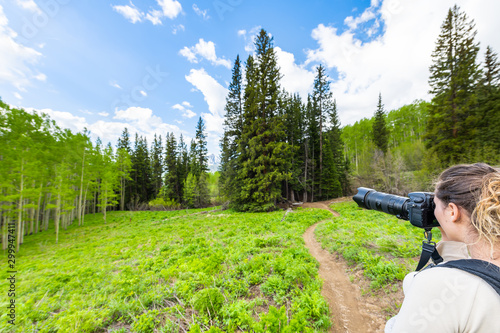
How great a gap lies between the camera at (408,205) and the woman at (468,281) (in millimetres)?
531

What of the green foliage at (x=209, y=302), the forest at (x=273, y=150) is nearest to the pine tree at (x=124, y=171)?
the forest at (x=273, y=150)

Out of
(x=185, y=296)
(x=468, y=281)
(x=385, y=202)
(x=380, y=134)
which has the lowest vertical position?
(x=185, y=296)

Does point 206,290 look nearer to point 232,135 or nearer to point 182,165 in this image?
point 232,135

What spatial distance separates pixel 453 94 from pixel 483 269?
758 inches

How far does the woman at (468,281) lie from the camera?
68cm

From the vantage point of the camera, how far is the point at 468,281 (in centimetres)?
71

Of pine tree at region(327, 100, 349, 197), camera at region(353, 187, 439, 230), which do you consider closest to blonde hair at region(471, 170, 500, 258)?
camera at region(353, 187, 439, 230)

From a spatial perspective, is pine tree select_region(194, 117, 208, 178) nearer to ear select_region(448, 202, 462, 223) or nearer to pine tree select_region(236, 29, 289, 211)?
pine tree select_region(236, 29, 289, 211)

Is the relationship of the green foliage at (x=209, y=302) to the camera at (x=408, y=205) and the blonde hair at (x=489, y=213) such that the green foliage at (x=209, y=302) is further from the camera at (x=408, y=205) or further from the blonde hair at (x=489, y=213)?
the blonde hair at (x=489, y=213)

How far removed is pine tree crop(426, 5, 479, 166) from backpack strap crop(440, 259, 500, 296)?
1632 cm

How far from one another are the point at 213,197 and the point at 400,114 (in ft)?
139

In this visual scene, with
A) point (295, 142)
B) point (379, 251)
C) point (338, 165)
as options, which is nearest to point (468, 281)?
point (379, 251)

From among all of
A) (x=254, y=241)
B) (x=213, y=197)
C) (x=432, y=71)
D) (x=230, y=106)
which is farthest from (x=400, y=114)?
(x=254, y=241)

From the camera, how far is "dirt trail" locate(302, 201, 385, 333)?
2.91 meters
